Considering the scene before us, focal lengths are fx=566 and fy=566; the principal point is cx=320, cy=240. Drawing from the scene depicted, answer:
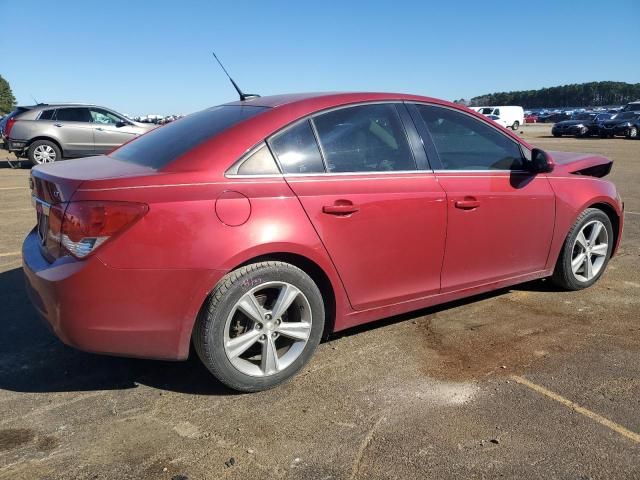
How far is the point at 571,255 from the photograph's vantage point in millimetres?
4562

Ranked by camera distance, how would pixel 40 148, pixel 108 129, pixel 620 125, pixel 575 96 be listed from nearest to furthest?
pixel 40 148 → pixel 108 129 → pixel 620 125 → pixel 575 96

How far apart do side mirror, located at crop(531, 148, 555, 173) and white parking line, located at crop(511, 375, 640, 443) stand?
1.63 meters

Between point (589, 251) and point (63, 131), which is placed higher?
point (63, 131)

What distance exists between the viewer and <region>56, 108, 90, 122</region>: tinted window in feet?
47.8

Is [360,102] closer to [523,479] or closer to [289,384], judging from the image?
[289,384]

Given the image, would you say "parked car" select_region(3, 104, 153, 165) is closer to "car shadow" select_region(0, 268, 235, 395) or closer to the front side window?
the front side window

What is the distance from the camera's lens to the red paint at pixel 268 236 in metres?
2.74

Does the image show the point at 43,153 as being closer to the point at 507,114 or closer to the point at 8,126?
the point at 8,126

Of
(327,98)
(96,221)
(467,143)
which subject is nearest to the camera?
(96,221)

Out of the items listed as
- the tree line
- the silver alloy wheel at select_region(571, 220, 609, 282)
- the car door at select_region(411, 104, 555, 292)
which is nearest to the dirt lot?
the car door at select_region(411, 104, 555, 292)

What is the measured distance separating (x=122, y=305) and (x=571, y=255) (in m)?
3.50

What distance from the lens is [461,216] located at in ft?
A: 12.2

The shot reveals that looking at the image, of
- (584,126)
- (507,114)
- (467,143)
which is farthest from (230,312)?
(507,114)

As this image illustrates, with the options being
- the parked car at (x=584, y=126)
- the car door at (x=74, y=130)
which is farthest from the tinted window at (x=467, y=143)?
the parked car at (x=584, y=126)
